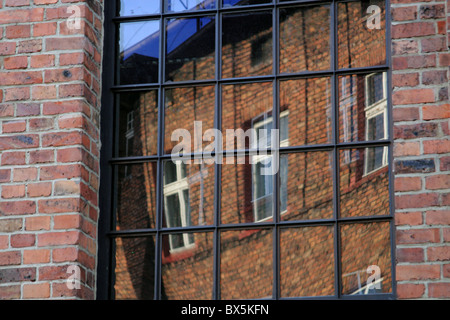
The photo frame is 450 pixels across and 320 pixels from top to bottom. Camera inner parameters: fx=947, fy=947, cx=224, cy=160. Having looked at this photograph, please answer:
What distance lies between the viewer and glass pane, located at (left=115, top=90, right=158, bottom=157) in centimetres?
568

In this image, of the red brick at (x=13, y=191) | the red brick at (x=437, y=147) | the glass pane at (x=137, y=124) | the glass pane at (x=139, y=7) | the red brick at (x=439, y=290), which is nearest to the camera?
the red brick at (x=439, y=290)

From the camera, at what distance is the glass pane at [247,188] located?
17.8ft

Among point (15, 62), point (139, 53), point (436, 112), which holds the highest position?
point (139, 53)

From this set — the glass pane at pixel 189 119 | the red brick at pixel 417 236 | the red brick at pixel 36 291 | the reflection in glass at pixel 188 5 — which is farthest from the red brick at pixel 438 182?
the red brick at pixel 36 291

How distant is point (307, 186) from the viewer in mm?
5395

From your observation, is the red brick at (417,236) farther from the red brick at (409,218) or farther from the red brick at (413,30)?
the red brick at (413,30)

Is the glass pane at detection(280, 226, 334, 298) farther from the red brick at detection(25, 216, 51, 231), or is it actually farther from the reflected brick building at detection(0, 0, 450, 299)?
the red brick at detection(25, 216, 51, 231)

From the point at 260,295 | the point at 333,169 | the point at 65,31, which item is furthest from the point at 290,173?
the point at 65,31

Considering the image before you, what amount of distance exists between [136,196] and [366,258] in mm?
1389

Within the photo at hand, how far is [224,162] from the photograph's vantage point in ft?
18.2

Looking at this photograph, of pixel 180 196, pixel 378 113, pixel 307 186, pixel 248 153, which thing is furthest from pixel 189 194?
pixel 378 113

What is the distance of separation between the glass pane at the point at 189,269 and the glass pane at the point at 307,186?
49 centimetres

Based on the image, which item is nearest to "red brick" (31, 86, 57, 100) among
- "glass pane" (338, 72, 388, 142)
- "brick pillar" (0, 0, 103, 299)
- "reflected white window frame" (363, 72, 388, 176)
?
"brick pillar" (0, 0, 103, 299)

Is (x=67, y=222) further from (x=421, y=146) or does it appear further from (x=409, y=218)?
(x=421, y=146)
